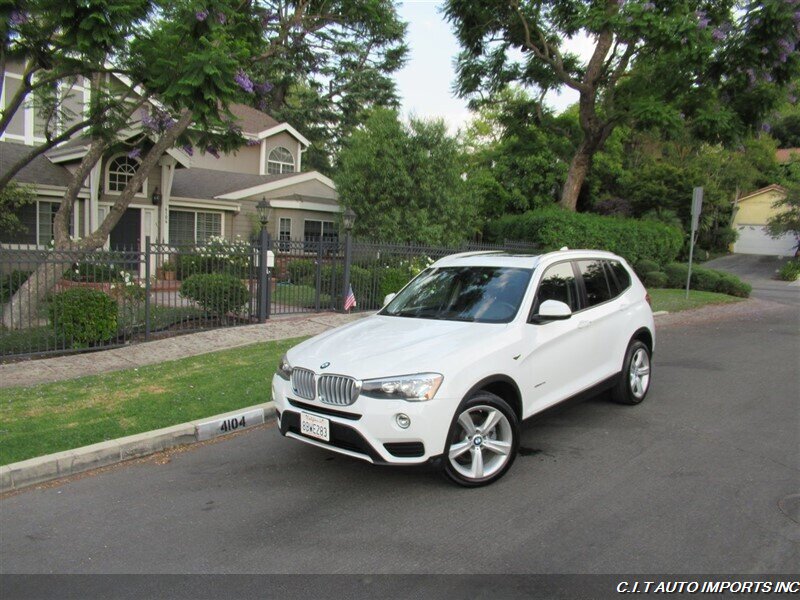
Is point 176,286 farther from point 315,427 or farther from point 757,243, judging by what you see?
point 757,243

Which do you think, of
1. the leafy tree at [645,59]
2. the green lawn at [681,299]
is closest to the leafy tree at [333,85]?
the leafy tree at [645,59]

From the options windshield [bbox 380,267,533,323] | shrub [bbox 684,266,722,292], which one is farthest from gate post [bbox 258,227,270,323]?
shrub [bbox 684,266,722,292]

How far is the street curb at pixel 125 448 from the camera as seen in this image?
4.54 metres

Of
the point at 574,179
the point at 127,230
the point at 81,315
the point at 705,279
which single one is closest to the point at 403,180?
the point at 574,179

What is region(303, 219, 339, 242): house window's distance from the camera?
23938 millimetres

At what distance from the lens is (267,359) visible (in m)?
8.62

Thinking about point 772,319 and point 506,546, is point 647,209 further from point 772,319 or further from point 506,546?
point 506,546

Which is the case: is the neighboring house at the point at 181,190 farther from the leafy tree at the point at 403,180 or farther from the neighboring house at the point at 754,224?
the neighboring house at the point at 754,224

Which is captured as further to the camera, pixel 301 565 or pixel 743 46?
pixel 743 46

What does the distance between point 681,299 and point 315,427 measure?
1435 centimetres

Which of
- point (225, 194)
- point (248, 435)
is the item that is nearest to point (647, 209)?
point (225, 194)

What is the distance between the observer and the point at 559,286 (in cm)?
551

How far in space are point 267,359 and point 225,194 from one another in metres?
14.3

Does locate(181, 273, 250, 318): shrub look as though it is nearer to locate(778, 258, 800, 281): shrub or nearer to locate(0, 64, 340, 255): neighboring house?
locate(0, 64, 340, 255): neighboring house
